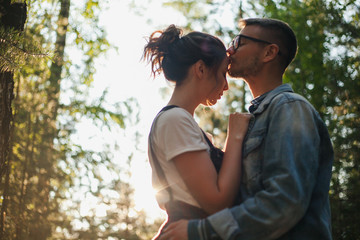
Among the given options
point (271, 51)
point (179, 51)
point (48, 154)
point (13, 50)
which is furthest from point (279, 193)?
point (48, 154)

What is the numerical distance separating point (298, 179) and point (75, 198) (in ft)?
31.8

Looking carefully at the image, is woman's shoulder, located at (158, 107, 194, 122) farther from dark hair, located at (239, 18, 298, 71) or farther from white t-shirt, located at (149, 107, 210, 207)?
dark hair, located at (239, 18, 298, 71)

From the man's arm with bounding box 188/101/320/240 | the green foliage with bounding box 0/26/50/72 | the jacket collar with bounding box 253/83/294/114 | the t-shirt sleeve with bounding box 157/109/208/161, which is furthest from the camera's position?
the green foliage with bounding box 0/26/50/72

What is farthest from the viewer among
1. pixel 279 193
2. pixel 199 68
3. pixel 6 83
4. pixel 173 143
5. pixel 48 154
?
pixel 48 154

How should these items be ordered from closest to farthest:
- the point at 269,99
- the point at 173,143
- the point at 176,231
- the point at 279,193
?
1. the point at 279,193
2. the point at 176,231
3. the point at 173,143
4. the point at 269,99

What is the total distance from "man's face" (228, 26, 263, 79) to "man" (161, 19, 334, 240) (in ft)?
1.51

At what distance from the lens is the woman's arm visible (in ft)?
7.70

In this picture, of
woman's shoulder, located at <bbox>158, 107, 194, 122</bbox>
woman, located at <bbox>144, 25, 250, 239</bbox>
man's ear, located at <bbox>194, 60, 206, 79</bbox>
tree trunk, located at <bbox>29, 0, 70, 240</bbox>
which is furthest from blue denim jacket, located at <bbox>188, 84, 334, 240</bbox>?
tree trunk, located at <bbox>29, 0, 70, 240</bbox>

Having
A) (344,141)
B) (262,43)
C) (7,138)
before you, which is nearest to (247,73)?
(262,43)

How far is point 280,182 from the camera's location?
7.27ft

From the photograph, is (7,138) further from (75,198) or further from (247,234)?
(75,198)

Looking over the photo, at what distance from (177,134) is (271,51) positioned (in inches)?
45.2

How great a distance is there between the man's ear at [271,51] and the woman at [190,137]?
0.36 metres

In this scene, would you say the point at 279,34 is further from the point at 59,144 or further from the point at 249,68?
the point at 59,144
